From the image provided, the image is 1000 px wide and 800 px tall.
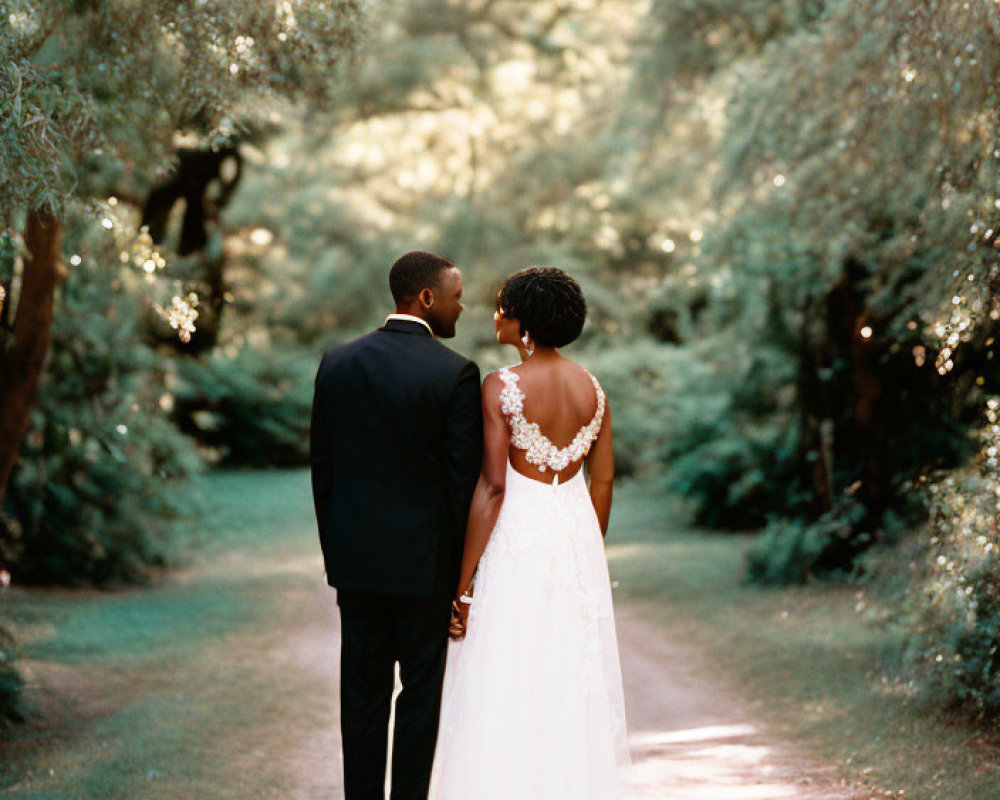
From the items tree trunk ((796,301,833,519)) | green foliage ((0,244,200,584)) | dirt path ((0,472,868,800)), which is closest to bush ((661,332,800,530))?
tree trunk ((796,301,833,519))

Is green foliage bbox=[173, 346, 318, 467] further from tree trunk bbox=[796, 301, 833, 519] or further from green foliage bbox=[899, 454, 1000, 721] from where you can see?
green foliage bbox=[899, 454, 1000, 721]

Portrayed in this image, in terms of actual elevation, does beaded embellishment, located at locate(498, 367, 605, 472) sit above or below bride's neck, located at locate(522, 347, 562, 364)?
below

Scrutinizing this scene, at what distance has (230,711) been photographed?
27.3 ft

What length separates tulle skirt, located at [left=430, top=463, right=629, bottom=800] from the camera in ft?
16.5

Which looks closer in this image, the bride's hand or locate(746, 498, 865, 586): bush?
the bride's hand

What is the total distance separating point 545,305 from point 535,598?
1.21 metres

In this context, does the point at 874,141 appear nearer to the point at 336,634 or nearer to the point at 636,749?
the point at 636,749

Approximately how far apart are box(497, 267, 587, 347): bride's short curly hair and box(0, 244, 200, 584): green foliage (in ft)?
24.6

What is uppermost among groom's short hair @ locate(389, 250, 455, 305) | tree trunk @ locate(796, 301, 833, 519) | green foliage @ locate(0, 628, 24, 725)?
groom's short hair @ locate(389, 250, 455, 305)

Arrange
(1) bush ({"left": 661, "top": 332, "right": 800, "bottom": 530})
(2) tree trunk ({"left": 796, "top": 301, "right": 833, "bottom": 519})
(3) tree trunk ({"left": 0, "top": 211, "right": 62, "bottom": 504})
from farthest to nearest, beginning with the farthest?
(1) bush ({"left": 661, "top": 332, "right": 800, "bottom": 530}) → (2) tree trunk ({"left": 796, "top": 301, "right": 833, "bottom": 519}) → (3) tree trunk ({"left": 0, "top": 211, "right": 62, "bottom": 504})

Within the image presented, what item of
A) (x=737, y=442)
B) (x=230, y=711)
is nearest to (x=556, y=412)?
(x=230, y=711)

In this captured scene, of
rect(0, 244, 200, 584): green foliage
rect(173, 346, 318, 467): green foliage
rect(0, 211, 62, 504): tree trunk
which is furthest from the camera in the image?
rect(173, 346, 318, 467): green foliage

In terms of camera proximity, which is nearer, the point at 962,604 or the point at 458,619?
the point at 458,619

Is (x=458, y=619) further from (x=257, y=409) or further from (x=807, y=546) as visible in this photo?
(x=257, y=409)
